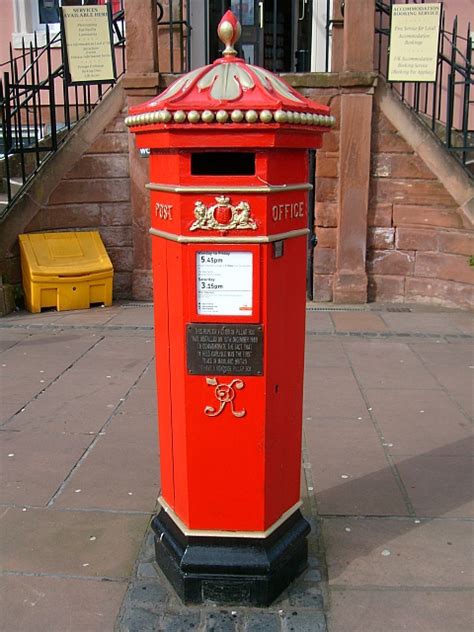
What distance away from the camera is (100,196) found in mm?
8594

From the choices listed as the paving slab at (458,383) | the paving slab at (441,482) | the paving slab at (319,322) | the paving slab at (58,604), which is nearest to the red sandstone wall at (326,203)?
the paving slab at (319,322)

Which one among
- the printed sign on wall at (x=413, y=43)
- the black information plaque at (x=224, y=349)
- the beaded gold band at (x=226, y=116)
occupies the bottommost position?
the black information plaque at (x=224, y=349)

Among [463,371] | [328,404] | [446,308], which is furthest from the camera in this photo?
[446,308]

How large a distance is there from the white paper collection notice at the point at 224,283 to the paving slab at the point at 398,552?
4.44 feet

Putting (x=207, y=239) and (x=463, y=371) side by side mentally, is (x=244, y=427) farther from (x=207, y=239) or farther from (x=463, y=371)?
(x=463, y=371)

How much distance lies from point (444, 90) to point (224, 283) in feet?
27.6

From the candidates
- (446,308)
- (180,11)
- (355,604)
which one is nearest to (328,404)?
(355,604)

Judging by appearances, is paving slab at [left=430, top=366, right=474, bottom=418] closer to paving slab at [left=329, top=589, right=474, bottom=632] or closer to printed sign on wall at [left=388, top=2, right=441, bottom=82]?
paving slab at [left=329, top=589, right=474, bottom=632]

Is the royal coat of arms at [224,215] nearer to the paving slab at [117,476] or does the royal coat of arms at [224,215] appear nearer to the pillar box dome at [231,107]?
the pillar box dome at [231,107]

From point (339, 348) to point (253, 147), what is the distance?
4.33 meters

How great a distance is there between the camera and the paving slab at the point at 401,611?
2754mm

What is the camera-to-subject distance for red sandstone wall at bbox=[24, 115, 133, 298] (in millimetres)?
8469

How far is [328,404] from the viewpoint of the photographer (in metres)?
5.20

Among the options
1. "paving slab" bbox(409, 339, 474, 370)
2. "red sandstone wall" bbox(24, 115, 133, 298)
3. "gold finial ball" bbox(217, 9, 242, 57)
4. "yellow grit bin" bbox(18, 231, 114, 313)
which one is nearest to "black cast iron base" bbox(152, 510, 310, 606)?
"gold finial ball" bbox(217, 9, 242, 57)
